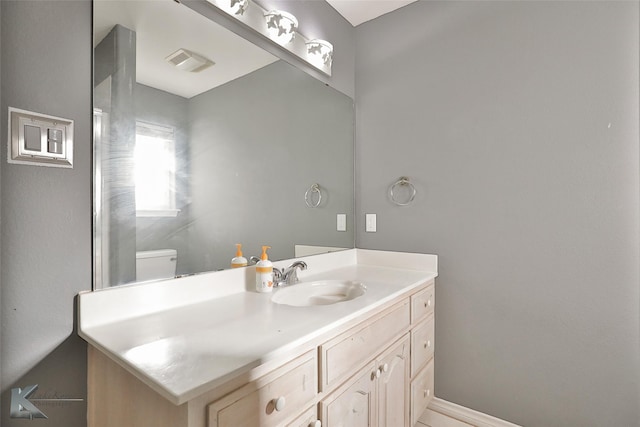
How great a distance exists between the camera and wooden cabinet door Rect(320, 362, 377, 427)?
3.13ft

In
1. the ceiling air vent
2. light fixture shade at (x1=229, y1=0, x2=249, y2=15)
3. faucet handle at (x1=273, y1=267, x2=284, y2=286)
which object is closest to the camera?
the ceiling air vent

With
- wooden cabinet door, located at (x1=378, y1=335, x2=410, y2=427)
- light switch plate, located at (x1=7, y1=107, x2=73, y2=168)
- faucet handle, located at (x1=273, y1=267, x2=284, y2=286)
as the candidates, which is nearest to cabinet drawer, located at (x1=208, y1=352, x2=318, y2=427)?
wooden cabinet door, located at (x1=378, y1=335, x2=410, y2=427)

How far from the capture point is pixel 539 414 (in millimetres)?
1496

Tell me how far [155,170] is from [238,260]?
→ 49 cm

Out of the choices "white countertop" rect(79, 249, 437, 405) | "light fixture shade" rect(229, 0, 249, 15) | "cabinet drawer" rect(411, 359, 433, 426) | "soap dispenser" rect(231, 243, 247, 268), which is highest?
"light fixture shade" rect(229, 0, 249, 15)

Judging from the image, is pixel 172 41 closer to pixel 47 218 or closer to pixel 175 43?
pixel 175 43

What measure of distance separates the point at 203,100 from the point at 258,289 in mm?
795

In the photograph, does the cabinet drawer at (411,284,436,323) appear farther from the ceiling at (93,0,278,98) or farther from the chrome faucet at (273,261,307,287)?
the ceiling at (93,0,278,98)

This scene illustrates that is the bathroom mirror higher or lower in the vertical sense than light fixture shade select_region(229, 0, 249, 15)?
lower

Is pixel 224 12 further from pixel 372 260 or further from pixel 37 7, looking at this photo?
pixel 372 260

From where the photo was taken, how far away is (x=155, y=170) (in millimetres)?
1086

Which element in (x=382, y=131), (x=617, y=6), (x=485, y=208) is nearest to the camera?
(x=617, y=6)

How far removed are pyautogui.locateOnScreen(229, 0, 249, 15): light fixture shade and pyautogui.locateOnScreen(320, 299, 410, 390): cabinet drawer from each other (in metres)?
1.36

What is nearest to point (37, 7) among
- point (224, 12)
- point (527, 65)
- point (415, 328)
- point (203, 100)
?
point (203, 100)
